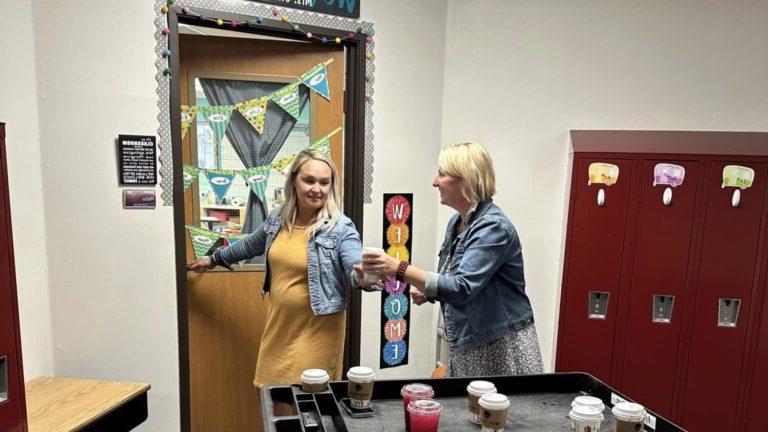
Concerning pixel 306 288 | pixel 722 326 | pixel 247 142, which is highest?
pixel 247 142

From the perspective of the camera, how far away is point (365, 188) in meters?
2.89

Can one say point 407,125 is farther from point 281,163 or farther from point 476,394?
point 476,394

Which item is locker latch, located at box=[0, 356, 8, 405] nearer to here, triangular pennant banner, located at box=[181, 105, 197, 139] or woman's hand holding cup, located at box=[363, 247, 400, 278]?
woman's hand holding cup, located at box=[363, 247, 400, 278]

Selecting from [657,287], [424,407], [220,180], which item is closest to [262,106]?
[220,180]

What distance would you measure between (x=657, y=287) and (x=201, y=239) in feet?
8.54

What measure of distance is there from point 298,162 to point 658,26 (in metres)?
2.31

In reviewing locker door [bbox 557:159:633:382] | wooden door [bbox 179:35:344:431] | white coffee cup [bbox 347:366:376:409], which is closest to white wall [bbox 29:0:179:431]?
wooden door [bbox 179:35:344:431]

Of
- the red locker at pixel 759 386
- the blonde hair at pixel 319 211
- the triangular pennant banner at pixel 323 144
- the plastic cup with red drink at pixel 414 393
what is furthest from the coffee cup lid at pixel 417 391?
the red locker at pixel 759 386

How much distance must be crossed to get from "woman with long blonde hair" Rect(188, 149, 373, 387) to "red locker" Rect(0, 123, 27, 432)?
35.8 inches

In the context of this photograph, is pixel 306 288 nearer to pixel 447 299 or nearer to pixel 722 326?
pixel 447 299

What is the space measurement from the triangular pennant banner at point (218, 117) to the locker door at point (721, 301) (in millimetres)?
2683

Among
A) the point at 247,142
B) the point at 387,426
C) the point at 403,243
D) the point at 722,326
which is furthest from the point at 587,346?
the point at 247,142

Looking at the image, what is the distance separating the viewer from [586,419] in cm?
123

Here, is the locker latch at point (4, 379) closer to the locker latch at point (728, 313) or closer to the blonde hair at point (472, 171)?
the blonde hair at point (472, 171)
